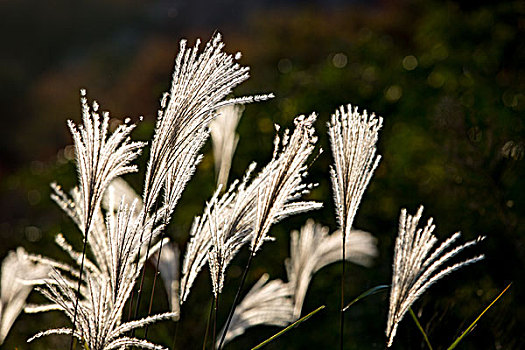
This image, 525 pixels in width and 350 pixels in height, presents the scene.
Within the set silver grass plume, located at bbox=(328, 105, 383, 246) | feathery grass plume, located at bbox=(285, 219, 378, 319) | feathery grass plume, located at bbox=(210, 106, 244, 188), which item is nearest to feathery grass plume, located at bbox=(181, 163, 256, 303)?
silver grass plume, located at bbox=(328, 105, 383, 246)

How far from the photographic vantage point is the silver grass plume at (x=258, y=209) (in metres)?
0.79

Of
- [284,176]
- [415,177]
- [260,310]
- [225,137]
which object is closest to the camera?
[284,176]

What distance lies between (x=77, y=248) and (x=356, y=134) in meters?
1.65

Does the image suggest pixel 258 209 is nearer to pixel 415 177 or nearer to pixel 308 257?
pixel 308 257

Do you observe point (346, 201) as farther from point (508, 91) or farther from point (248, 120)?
point (508, 91)

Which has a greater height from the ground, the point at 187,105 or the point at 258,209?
the point at 187,105

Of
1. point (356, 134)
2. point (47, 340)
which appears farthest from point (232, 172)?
point (356, 134)

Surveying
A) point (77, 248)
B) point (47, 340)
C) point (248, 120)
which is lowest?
point (47, 340)

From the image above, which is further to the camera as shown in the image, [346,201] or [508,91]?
[508,91]

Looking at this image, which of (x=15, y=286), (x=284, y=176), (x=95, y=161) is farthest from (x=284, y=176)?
(x=15, y=286)

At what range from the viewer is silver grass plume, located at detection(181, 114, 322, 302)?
2.59ft

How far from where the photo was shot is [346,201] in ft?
2.81

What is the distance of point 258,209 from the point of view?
80 centimetres

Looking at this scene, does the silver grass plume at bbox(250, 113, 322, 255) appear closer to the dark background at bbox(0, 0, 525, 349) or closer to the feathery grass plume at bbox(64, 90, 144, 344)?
the feathery grass plume at bbox(64, 90, 144, 344)
